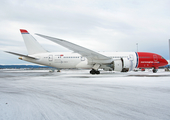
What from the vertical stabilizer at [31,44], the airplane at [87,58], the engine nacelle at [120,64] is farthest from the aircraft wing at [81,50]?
the vertical stabilizer at [31,44]

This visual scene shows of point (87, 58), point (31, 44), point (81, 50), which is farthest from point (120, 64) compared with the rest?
point (31, 44)

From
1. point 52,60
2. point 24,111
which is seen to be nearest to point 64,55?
point 52,60

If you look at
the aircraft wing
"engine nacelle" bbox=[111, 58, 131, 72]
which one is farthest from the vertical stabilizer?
"engine nacelle" bbox=[111, 58, 131, 72]

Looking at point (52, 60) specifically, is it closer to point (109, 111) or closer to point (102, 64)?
point (102, 64)

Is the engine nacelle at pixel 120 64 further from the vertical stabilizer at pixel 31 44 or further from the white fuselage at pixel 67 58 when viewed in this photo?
the vertical stabilizer at pixel 31 44

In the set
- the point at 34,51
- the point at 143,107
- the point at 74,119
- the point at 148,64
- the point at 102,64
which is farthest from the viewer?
the point at 34,51

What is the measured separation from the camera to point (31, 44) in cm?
1923

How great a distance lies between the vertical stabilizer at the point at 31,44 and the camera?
62.2 feet

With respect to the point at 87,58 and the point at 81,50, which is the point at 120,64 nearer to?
the point at 87,58

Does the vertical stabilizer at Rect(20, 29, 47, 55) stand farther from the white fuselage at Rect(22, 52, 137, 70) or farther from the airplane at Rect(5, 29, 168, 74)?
the white fuselage at Rect(22, 52, 137, 70)

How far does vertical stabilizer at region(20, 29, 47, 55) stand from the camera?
1895cm

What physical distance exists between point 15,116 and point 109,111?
1796 mm

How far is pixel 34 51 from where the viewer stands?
19.4m

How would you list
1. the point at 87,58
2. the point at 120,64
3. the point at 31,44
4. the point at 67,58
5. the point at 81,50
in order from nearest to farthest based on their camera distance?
the point at 81,50
the point at 120,64
the point at 87,58
the point at 67,58
the point at 31,44
